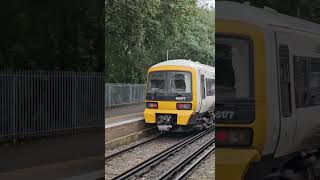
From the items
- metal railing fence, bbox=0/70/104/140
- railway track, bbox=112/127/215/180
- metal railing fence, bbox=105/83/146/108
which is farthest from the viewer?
metal railing fence, bbox=0/70/104/140

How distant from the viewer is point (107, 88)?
2.21 metres

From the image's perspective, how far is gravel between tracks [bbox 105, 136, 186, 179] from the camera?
74.9 inches

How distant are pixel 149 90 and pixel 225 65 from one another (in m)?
0.59

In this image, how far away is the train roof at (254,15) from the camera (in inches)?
56.6

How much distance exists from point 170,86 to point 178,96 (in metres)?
0.08

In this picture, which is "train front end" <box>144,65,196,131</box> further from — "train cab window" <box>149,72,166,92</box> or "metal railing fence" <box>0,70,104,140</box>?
"metal railing fence" <box>0,70,104,140</box>

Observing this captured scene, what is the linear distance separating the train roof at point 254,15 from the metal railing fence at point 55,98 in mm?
896

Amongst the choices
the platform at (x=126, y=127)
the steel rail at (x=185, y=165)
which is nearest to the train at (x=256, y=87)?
the steel rail at (x=185, y=165)

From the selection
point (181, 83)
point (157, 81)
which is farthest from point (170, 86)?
point (157, 81)

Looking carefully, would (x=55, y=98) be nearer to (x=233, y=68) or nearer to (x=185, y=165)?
(x=185, y=165)

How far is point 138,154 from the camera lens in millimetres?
1924

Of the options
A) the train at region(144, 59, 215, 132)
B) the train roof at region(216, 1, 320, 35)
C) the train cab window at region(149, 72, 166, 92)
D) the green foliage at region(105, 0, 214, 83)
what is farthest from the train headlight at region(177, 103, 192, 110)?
the train roof at region(216, 1, 320, 35)

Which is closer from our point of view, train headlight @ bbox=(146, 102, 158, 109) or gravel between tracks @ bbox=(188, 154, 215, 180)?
gravel between tracks @ bbox=(188, 154, 215, 180)

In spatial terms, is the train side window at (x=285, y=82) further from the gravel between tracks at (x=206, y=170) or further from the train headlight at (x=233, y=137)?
the gravel between tracks at (x=206, y=170)
